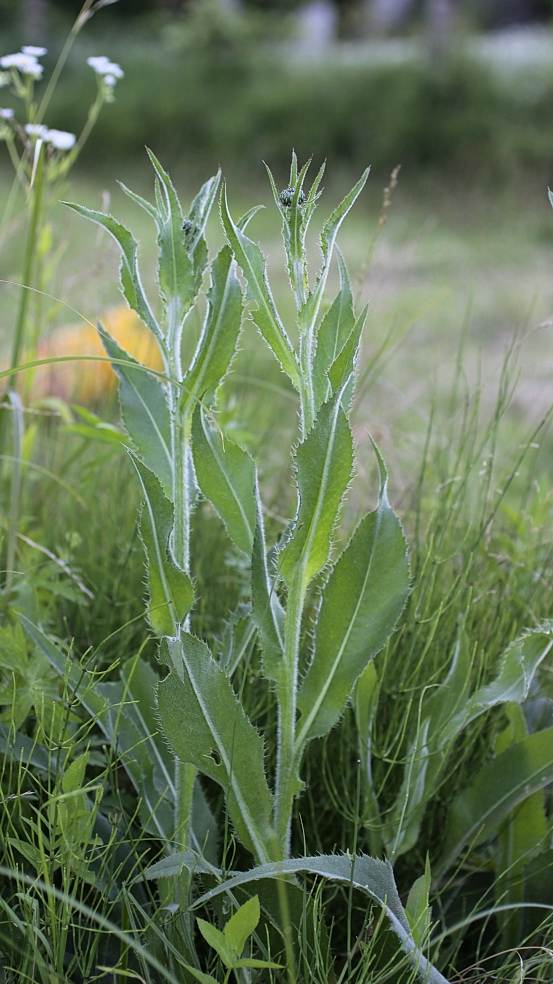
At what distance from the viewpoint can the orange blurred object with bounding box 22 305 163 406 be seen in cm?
181

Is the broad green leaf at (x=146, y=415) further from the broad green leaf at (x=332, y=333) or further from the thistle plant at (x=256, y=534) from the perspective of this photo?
the broad green leaf at (x=332, y=333)

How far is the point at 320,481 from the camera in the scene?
65 cm

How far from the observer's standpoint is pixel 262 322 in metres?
0.65

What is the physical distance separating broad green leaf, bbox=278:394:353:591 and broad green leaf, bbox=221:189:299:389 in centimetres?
5

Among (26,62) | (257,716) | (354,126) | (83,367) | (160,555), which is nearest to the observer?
(160,555)

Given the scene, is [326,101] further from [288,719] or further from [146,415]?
[288,719]

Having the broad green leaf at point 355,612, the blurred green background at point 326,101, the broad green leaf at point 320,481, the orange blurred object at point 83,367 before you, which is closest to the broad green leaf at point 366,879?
the broad green leaf at point 355,612

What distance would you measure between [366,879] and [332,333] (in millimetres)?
401

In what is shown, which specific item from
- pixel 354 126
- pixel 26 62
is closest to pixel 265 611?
pixel 26 62

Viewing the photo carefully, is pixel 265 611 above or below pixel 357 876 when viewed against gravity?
above

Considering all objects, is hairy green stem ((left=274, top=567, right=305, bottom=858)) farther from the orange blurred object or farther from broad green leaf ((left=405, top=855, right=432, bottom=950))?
the orange blurred object

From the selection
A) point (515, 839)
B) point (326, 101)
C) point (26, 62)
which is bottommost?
point (515, 839)

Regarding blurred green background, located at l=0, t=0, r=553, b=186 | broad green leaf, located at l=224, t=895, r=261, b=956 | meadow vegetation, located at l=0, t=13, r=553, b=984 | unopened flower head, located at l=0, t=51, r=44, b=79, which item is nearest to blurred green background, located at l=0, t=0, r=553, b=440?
blurred green background, located at l=0, t=0, r=553, b=186

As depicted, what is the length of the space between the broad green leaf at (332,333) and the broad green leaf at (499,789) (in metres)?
0.36
